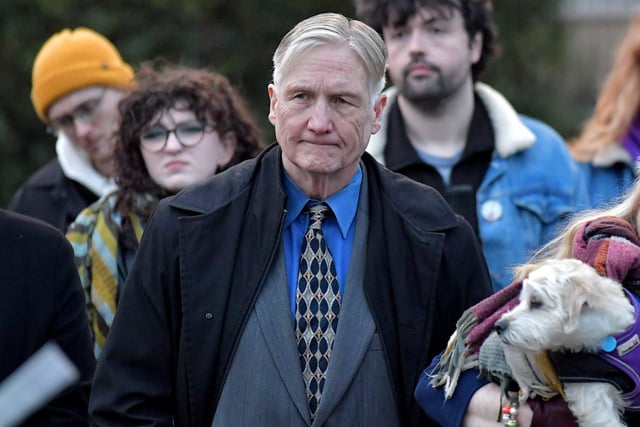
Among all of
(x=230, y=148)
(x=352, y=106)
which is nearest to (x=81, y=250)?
(x=230, y=148)

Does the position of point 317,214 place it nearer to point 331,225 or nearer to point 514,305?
point 331,225

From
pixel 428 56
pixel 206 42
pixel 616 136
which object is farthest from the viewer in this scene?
pixel 206 42

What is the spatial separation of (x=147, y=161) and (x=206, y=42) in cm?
478

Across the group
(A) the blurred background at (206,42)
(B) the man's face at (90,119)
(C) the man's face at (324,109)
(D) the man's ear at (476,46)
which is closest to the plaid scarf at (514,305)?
(C) the man's face at (324,109)

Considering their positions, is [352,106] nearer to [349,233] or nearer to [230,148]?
[349,233]

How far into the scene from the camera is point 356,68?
3342mm

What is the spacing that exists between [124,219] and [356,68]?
1.39 m

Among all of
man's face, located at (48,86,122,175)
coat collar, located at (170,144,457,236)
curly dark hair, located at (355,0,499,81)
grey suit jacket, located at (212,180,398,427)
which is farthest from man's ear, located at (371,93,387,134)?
man's face, located at (48,86,122,175)

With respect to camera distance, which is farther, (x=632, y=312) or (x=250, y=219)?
→ (x=250, y=219)

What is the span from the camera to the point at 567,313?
2883 millimetres

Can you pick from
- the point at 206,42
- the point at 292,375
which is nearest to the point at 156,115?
the point at 292,375

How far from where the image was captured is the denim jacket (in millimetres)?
4699

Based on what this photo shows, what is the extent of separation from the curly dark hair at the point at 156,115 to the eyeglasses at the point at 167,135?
0.12ft

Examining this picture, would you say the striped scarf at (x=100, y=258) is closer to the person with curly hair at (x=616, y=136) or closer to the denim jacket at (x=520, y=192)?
the denim jacket at (x=520, y=192)
